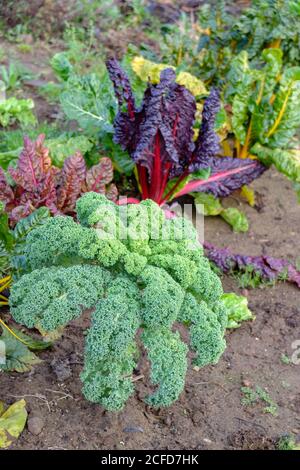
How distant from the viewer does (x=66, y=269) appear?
2.93m

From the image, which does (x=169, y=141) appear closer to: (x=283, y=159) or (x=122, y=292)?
(x=283, y=159)

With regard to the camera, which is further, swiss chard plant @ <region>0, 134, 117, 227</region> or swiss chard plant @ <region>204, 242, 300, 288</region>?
swiss chard plant @ <region>204, 242, 300, 288</region>

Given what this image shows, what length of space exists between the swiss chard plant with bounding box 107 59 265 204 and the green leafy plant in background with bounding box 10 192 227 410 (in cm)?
145

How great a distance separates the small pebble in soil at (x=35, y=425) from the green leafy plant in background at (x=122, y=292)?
37 cm

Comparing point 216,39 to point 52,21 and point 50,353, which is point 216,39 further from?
point 50,353

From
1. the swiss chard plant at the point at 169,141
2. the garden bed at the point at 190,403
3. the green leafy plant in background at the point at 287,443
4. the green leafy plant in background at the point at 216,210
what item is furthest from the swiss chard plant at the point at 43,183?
the green leafy plant in background at the point at 287,443

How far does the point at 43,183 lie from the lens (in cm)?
398

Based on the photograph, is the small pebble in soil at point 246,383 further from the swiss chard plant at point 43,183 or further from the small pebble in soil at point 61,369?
the swiss chard plant at point 43,183

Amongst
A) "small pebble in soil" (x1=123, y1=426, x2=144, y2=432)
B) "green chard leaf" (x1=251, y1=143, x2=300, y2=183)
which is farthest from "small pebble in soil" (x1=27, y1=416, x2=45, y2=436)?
"green chard leaf" (x1=251, y1=143, x2=300, y2=183)

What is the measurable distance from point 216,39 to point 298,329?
2.77m

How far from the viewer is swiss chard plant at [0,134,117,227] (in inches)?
155

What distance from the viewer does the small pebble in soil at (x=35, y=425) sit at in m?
3.14

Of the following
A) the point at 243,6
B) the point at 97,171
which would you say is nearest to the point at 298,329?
the point at 97,171

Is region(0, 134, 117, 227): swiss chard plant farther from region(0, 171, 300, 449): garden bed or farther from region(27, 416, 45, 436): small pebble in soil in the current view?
region(27, 416, 45, 436): small pebble in soil
